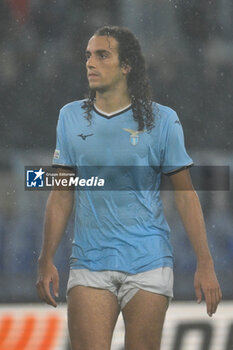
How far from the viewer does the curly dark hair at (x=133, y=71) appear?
9.23 ft

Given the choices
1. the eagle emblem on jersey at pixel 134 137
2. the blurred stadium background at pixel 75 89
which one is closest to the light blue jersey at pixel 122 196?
the eagle emblem on jersey at pixel 134 137

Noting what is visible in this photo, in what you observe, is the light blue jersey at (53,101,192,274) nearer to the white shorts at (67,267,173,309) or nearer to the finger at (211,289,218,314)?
the white shorts at (67,267,173,309)

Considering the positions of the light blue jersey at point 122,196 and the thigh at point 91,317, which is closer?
the thigh at point 91,317

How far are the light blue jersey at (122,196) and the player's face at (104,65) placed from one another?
0.43ft

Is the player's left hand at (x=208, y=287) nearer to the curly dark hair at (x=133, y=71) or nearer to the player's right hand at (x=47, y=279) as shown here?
the player's right hand at (x=47, y=279)

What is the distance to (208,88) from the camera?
8969mm

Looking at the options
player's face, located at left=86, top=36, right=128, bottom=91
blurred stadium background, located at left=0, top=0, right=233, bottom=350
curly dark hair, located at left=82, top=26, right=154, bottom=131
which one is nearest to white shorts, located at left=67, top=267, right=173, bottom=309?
curly dark hair, located at left=82, top=26, right=154, bottom=131

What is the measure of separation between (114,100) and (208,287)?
82 cm

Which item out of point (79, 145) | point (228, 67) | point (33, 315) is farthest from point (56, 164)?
point (228, 67)

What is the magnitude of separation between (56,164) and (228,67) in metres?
6.29

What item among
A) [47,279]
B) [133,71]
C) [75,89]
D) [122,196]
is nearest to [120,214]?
[122,196]

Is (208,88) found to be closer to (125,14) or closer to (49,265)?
(125,14)

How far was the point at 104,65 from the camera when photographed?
2807 millimetres

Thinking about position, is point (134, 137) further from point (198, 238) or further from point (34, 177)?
point (34, 177)
